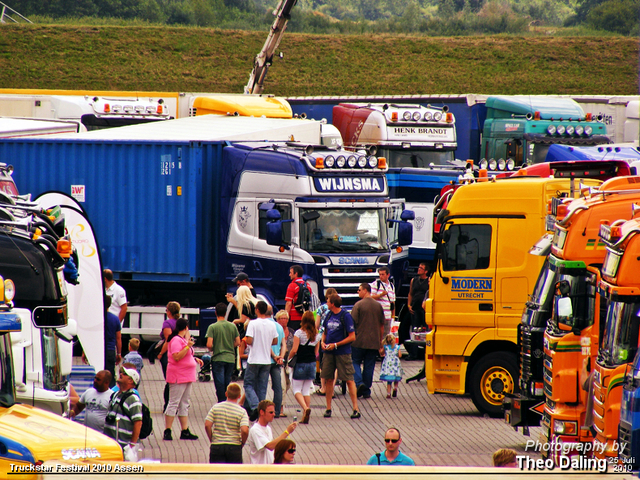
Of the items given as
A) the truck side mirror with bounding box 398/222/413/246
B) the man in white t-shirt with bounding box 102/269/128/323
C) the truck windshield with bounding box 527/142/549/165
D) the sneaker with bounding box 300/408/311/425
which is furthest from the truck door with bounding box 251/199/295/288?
the truck windshield with bounding box 527/142/549/165

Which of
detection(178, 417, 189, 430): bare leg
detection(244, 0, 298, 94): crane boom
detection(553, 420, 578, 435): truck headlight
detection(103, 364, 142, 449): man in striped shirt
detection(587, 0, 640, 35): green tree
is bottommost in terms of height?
detection(178, 417, 189, 430): bare leg

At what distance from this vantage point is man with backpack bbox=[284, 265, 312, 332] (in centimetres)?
1398

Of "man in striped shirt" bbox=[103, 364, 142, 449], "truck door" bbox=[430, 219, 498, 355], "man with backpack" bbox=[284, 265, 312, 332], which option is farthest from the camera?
"man with backpack" bbox=[284, 265, 312, 332]

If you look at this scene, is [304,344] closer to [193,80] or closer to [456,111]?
[456,111]

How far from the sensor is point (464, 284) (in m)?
12.4

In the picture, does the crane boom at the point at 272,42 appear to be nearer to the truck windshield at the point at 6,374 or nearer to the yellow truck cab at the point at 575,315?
the yellow truck cab at the point at 575,315

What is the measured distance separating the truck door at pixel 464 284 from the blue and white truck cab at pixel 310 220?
274 cm

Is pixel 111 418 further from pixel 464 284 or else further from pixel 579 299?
pixel 464 284

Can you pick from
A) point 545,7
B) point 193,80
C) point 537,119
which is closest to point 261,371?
point 537,119

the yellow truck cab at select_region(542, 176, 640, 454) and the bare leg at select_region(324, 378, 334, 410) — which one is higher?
the yellow truck cab at select_region(542, 176, 640, 454)

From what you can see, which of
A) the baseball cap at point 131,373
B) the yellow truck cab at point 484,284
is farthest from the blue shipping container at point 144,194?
the baseball cap at point 131,373

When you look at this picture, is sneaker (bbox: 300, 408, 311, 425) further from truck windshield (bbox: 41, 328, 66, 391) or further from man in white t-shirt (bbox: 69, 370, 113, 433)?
truck windshield (bbox: 41, 328, 66, 391)

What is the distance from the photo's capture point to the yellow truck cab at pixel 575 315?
9.15 m

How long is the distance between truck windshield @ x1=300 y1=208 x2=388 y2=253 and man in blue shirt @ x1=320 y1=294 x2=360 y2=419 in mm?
2676
